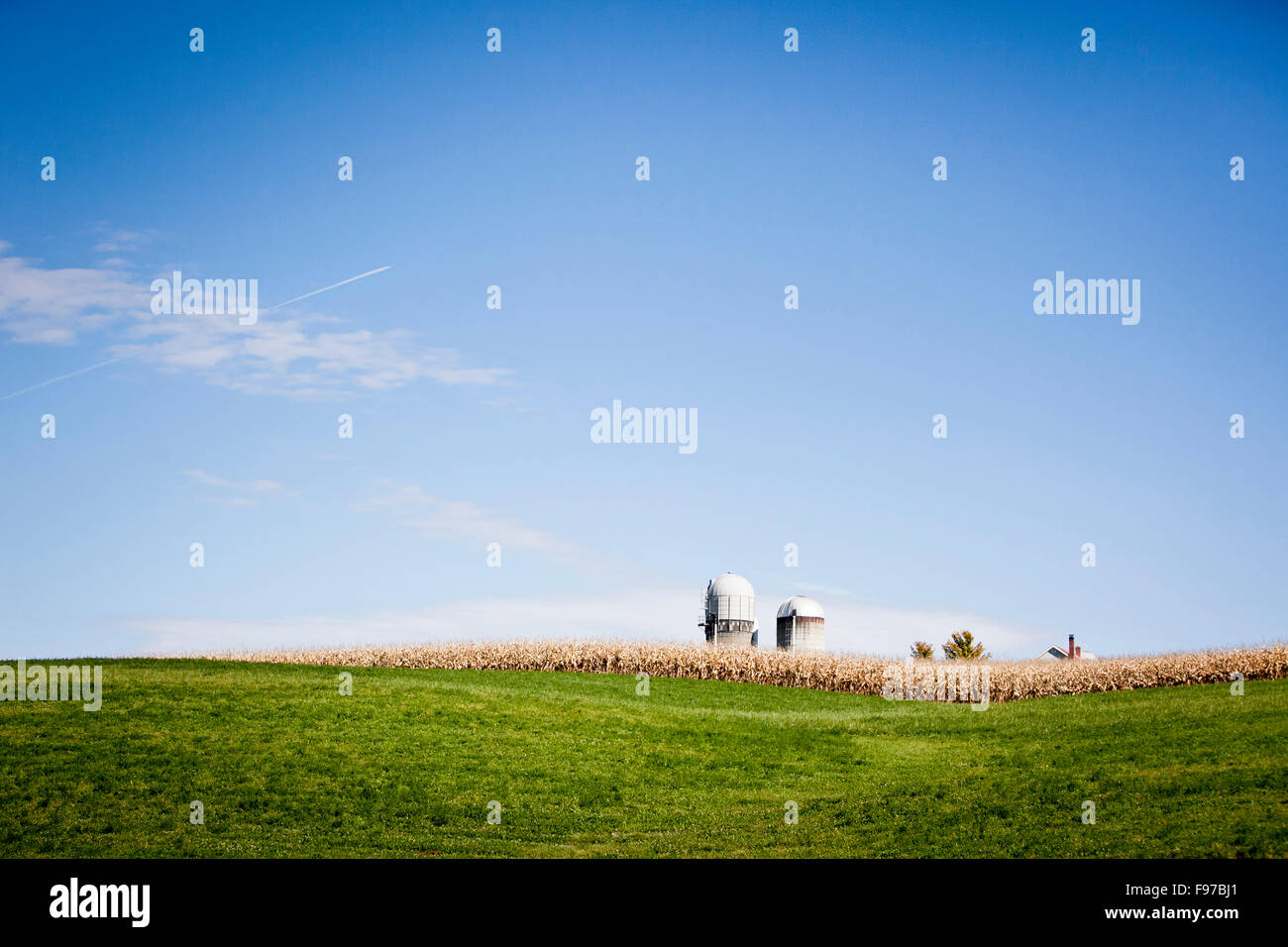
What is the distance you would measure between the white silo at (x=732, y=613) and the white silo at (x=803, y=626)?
1799 millimetres

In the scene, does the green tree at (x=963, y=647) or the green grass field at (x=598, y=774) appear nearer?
the green grass field at (x=598, y=774)

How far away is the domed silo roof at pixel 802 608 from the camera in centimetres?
5291

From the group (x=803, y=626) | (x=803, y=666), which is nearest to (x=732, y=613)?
(x=803, y=626)

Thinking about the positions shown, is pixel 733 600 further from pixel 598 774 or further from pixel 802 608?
pixel 598 774

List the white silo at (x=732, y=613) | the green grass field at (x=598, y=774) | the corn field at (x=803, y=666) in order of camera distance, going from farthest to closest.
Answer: the white silo at (x=732, y=613)
the corn field at (x=803, y=666)
the green grass field at (x=598, y=774)

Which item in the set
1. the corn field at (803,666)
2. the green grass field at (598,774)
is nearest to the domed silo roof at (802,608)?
the corn field at (803,666)

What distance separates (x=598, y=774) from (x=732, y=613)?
91.1 feet

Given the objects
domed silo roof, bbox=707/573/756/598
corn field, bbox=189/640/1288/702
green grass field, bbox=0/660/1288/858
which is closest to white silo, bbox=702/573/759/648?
domed silo roof, bbox=707/573/756/598

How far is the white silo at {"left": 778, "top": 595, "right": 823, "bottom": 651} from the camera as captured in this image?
52.6m

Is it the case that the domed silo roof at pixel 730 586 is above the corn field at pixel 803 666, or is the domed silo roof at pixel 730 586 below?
above

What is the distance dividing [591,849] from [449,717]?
34.4 feet

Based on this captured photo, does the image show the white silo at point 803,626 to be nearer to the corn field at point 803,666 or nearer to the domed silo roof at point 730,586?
the domed silo roof at point 730,586
